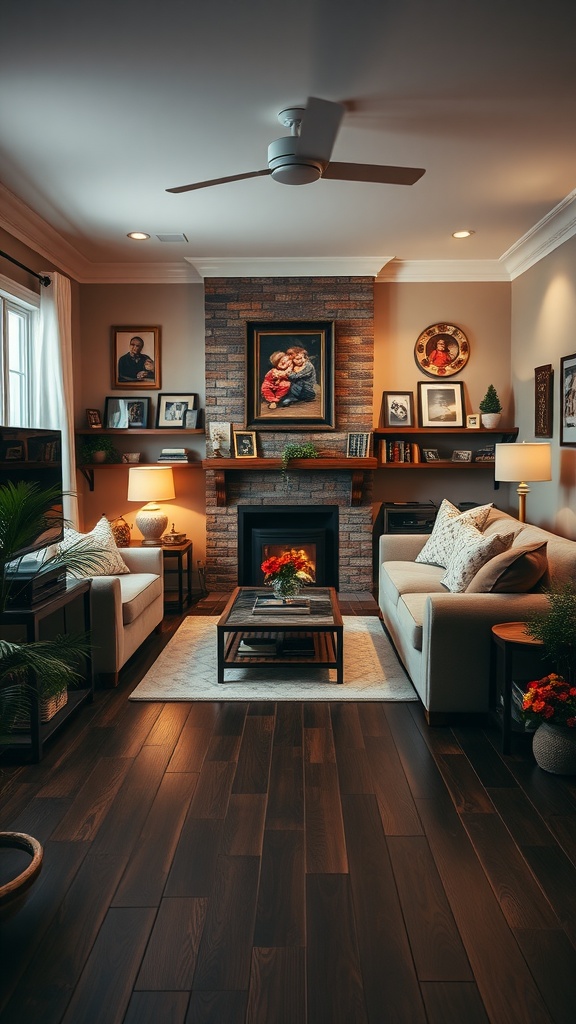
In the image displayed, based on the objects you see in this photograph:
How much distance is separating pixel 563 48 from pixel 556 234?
2481 mm

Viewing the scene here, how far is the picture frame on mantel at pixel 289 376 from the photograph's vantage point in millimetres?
6453

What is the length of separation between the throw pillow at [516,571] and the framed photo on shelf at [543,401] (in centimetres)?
211

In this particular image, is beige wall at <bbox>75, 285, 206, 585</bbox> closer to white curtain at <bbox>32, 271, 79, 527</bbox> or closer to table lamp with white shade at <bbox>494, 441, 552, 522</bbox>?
white curtain at <bbox>32, 271, 79, 527</bbox>

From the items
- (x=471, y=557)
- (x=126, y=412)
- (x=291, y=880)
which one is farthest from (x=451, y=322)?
(x=291, y=880)

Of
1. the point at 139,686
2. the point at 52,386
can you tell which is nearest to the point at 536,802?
the point at 139,686

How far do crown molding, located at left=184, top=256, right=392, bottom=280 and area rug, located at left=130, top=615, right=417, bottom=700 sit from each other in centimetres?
323

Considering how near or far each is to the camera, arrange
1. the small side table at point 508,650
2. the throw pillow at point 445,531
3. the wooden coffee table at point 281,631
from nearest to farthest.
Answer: the small side table at point 508,650
the wooden coffee table at point 281,631
the throw pillow at point 445,531

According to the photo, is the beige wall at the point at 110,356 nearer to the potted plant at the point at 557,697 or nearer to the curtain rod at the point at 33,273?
the curtain rod at the point at 33,273

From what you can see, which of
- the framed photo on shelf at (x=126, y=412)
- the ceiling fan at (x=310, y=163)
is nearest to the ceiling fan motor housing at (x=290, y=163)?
the ceiling fan at (x=310, y=163)

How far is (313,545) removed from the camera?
668cm

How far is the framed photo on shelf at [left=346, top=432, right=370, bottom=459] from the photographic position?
21.2 feet

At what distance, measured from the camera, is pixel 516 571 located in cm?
364

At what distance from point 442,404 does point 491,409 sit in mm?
455

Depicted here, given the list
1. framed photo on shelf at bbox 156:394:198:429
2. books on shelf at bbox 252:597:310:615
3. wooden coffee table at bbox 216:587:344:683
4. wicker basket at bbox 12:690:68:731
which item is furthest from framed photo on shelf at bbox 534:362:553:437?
wicker basket at bbox 12:690:68:731
